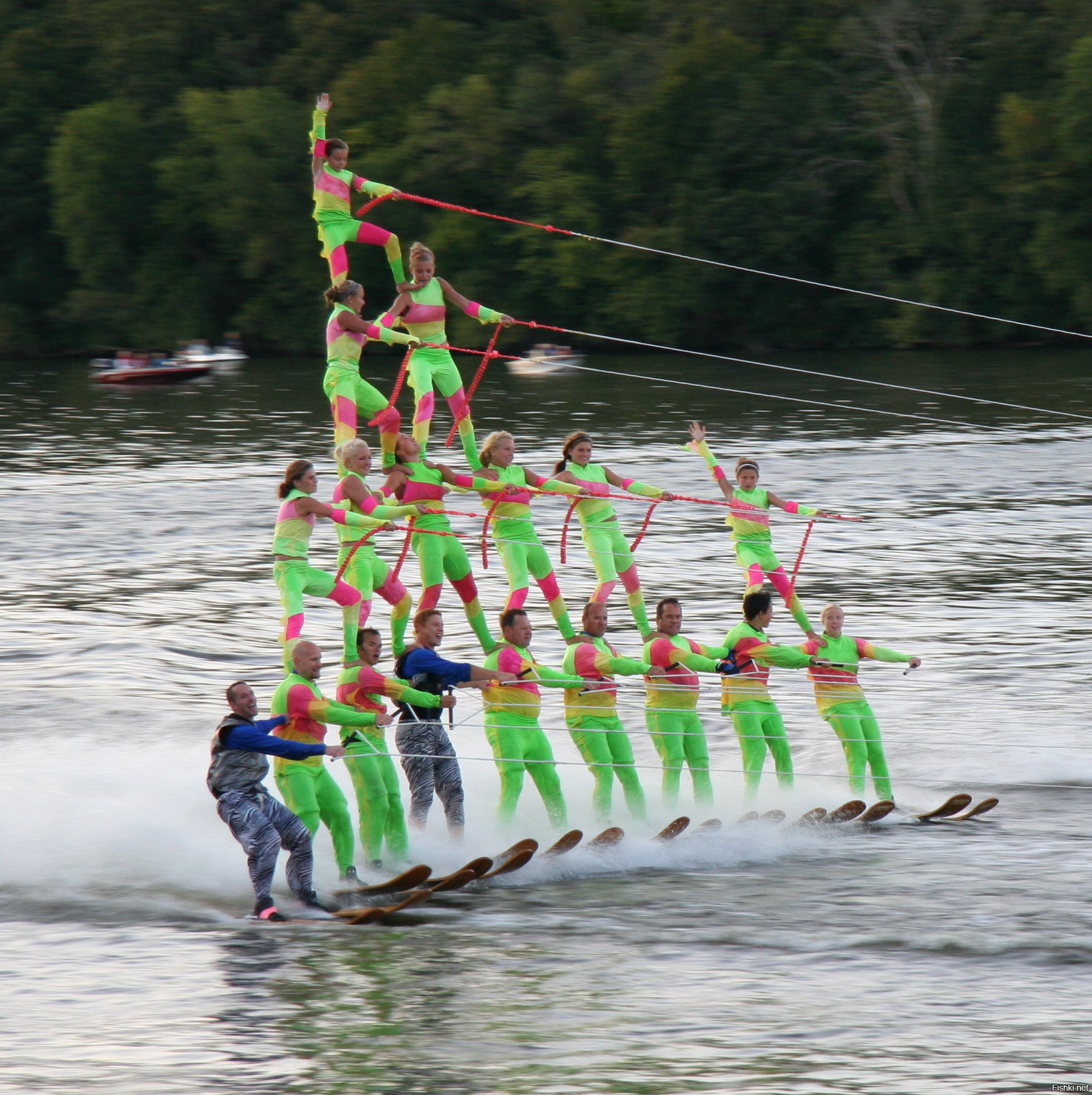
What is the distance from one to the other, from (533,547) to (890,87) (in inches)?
1614

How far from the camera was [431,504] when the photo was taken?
15.6 metres

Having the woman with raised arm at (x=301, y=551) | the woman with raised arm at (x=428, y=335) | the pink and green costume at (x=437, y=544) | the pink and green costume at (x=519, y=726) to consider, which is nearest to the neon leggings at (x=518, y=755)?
the pink and green costume at (x=519, y=726)

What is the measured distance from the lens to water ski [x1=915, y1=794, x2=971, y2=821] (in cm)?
1691

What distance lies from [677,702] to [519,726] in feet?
5.17

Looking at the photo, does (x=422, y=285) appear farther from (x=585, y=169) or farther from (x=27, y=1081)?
(x=585, y=169)

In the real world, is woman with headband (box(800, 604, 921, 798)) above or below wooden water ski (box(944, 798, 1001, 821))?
above

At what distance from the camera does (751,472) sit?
16922 mm

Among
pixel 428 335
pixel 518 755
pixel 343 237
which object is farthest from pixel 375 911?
pixel 343 237

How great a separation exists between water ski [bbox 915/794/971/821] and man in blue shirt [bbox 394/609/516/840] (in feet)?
16.0

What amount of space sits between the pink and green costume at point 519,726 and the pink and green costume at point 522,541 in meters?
0.98

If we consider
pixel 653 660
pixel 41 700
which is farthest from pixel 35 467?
pixel 653 660

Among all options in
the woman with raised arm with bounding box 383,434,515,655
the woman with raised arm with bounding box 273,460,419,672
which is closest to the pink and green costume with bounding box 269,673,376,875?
the woman with raised arm with bounding box 273,460,419,672

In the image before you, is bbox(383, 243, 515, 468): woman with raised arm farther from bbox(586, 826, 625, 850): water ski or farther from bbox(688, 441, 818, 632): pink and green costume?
bbox(586, 826, 625, 850): water ski

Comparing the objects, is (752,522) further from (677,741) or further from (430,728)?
(430,728)
